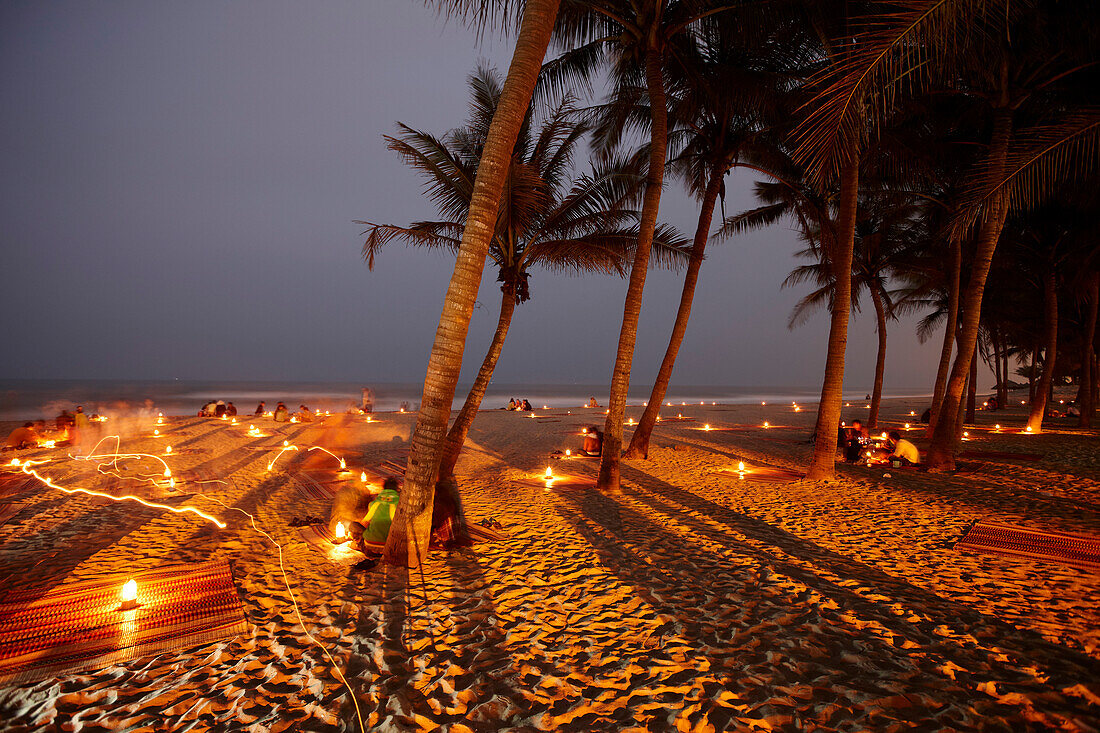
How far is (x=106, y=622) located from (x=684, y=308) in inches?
426

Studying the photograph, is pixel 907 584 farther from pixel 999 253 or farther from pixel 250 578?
pixel 999 253

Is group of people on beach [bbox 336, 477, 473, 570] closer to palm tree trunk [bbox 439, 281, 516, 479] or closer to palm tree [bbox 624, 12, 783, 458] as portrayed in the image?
palm tree trunk [bbox 439, 281, 516, 479]

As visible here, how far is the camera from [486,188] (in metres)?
4.87

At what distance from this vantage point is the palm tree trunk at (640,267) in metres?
8.18

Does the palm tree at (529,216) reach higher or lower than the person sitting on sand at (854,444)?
higher

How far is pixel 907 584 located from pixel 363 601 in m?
5.06

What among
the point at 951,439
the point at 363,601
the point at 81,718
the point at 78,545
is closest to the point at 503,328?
the point at 363,601

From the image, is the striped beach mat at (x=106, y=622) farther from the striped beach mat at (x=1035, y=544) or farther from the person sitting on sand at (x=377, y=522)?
the striped beach mat at (x=1035, y=544)

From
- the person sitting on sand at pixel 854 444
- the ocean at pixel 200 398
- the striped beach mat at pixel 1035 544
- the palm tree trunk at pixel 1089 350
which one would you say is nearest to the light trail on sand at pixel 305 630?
the striped beach mat at pixel 1035 544

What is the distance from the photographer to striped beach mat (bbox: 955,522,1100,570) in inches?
192

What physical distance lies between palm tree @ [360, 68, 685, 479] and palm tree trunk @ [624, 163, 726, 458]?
0.78m

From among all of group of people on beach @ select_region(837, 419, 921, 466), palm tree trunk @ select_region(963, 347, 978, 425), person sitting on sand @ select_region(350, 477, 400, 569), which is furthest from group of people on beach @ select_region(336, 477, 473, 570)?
palm tree trunk @ select_region(963, 347, 978, 425)

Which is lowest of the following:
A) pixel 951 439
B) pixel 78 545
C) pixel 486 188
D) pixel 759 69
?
pixel 78 545

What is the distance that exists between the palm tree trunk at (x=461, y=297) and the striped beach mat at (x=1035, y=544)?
20.1 feet
